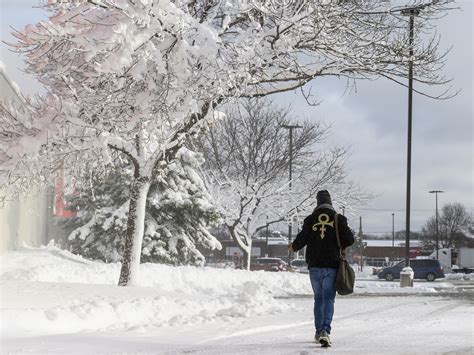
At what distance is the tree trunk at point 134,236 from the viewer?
13133mm

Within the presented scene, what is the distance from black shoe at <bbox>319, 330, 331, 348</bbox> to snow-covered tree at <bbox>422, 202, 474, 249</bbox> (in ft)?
308

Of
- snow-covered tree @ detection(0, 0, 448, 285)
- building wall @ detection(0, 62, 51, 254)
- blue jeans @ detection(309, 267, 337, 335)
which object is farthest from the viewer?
building wall @ detection(0, 62, 51, 254)

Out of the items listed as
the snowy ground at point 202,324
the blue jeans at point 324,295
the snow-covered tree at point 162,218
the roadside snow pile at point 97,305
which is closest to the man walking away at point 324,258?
the blue jeans at point 324,295

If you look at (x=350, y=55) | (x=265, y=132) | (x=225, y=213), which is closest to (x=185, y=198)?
(x=225, y=213)

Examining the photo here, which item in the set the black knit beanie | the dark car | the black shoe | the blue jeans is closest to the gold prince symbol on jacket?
the black knit beanie

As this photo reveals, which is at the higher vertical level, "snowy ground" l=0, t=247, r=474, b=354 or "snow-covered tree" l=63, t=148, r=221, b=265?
"snow-covered tree" l=63, t=148, r=221, b=265

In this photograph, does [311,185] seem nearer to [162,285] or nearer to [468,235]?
[162,285]

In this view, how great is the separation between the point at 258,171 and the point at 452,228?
7774 centimetres

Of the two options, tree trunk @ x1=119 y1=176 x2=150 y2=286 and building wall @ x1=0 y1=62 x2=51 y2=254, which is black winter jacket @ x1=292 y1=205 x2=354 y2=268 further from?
building wall @ x1=0 y1=62 x2=51 y2=254

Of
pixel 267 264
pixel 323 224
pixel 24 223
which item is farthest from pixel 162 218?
pixel 267 264

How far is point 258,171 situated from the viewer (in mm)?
29672

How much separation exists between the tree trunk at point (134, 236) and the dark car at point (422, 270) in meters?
29.7

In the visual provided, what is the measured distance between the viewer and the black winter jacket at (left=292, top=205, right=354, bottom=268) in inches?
267

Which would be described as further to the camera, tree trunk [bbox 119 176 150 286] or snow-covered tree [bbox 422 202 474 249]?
snow-covered tree [bbox 422 202 474 249]
